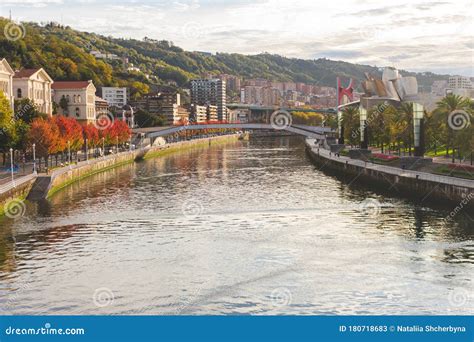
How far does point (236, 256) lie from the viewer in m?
22.6

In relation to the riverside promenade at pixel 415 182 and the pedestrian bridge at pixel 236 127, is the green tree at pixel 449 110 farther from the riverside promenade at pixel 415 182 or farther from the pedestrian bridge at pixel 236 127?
the pedestrian bridge at pixel 236 127

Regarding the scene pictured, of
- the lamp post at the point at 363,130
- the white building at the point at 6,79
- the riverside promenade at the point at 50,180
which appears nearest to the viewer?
the riverside promenade at the point at 50,180

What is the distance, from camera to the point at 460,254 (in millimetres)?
22688

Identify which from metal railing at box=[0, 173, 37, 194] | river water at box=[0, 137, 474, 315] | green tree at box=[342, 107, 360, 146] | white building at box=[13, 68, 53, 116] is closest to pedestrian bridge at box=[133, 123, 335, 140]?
white building at box=[13, 68, 53, 116]

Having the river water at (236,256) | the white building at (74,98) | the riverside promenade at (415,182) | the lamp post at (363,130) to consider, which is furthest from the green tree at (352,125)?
the white building at (74,98)

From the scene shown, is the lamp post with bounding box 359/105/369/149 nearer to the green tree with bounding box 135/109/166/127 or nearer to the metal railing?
the metal railing

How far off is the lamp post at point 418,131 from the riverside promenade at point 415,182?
2445 mm

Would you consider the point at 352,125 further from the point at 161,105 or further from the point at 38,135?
the point at 161,105

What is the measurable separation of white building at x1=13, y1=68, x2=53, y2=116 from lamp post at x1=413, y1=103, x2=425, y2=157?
38268 millimetres

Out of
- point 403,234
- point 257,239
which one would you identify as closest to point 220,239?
point 257,239

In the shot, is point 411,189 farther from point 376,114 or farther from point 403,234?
point 376,114

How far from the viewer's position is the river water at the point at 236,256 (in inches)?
699

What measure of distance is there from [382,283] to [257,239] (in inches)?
274

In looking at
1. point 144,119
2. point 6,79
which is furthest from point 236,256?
point 144,119
